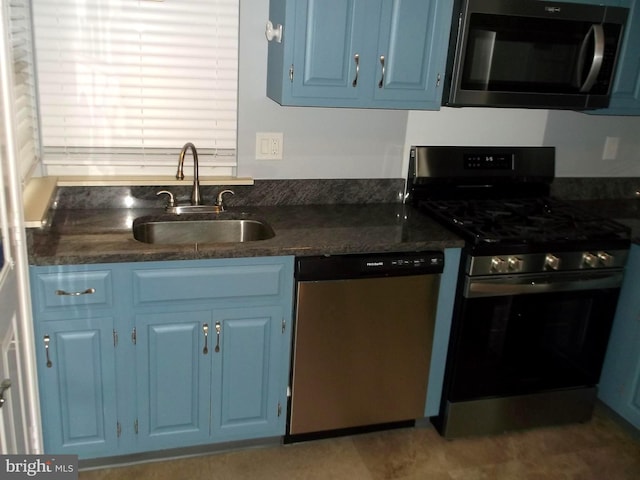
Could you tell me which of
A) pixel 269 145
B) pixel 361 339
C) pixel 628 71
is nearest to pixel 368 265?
pixel 361 339

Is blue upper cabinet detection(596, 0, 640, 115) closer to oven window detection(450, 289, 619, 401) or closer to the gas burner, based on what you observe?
the gas burner

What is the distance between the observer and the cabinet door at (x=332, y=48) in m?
2.18

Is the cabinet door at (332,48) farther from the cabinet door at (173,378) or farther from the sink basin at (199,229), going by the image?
the cabinet door at (173,378)

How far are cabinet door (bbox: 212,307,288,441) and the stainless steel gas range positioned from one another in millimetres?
702

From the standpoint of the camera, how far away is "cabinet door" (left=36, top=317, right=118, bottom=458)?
2027 millimetres

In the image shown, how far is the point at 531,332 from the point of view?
246 cm

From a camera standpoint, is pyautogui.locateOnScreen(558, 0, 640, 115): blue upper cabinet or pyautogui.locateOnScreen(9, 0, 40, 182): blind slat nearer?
pyautogui.locateOnScreen(9, 0, 40, 182): blind slat

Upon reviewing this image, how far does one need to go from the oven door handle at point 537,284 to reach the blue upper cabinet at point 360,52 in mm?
743

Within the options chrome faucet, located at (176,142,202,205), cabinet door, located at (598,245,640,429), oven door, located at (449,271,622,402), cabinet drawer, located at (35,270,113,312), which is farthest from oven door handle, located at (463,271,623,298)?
cabinet drawer, located at (35,270,113,312)

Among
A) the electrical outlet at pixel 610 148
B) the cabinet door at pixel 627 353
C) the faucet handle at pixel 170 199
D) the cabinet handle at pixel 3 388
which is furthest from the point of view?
the electrical outlet at pixel 610 148

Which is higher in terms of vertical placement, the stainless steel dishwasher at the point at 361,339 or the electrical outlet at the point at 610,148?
the electrical outlet at the point at 610,148

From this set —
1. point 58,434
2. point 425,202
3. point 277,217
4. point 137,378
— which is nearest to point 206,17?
point 277,217

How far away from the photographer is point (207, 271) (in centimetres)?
209

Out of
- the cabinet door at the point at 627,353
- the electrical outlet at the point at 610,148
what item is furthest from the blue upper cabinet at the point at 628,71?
the cabinet door at the point at 627,353
